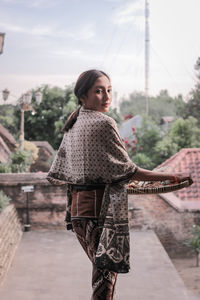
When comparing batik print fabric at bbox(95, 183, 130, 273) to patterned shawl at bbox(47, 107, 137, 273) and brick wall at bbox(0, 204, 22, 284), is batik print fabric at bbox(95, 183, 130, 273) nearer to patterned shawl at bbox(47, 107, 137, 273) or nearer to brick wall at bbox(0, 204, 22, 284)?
patterned shawl at bbox(47, 107, 137, 273)

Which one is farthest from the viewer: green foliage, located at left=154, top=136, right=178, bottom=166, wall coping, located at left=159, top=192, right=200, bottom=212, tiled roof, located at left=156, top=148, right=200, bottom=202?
green foliage, located at left=154, top=136, right=178, bottom=166

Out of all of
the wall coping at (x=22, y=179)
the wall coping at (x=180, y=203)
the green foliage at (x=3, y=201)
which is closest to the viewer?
the green foliage at (x=3, y=201)

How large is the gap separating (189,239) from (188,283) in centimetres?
91

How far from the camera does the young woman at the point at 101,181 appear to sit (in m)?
2.24

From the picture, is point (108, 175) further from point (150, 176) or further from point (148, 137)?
point (148, 137)

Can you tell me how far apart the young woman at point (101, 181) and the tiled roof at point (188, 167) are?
760 centimetres

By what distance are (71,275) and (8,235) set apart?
49.3 inches

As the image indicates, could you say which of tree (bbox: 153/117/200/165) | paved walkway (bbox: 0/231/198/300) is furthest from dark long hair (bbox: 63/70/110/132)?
tree (bbox: 153/117/200/165)

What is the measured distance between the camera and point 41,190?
26.7ft

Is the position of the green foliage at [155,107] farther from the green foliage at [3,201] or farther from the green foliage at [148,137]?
the green foliage at [3,201]

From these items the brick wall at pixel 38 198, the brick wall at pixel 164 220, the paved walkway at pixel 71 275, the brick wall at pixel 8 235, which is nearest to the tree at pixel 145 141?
the brick wall at pixel 164 220

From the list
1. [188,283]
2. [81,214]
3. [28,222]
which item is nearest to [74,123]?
[81,214]

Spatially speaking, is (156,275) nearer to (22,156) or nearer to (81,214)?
(81,214)

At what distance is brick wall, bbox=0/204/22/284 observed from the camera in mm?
5402
